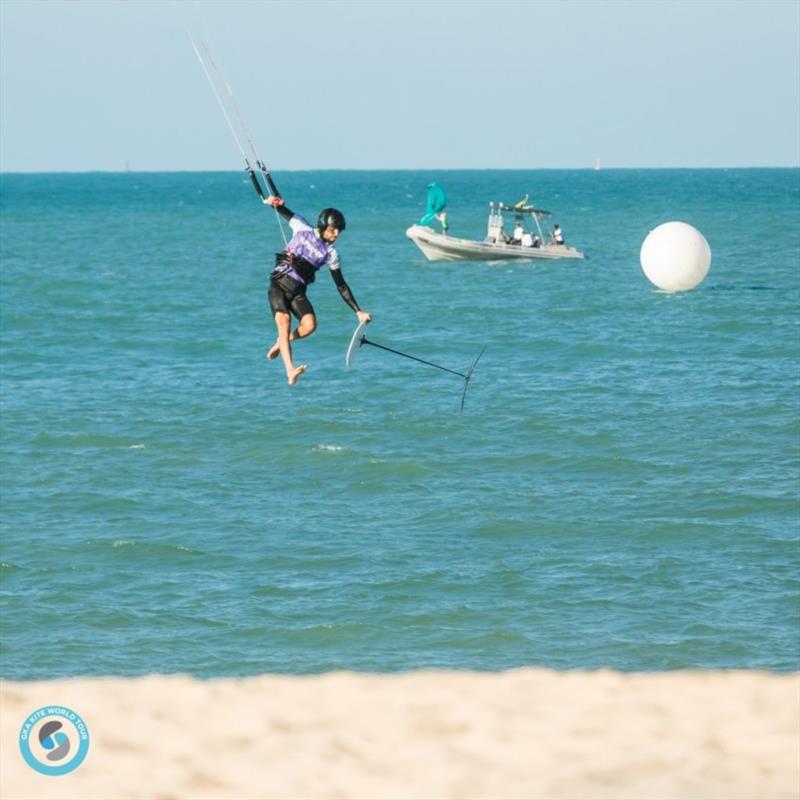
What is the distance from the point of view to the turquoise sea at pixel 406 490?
73.5 ft

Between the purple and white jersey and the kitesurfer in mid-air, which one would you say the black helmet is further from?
the purple and white jersey

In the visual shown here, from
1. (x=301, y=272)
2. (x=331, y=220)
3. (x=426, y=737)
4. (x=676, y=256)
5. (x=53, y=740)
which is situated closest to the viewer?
(x=53, y=740)

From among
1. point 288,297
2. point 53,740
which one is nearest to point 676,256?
point 288,297

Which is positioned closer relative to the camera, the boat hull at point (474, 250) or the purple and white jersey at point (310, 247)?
the purple and white jersey at point (310, 247)

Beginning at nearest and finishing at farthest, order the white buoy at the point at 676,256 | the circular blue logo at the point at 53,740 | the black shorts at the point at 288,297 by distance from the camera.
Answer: the circular blue logo at the point at 53,740, the black shorts at the point at 288,297, the white buoy at the point at 676,256

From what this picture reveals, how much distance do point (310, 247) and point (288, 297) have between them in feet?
1.58

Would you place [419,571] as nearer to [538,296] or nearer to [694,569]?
[694,569]

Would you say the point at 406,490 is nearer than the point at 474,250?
Yes

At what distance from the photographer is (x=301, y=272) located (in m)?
12.2

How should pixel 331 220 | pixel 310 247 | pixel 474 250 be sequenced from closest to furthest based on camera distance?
1. pixel 331 220
2. pixel 310 247
3. pixel 474 250

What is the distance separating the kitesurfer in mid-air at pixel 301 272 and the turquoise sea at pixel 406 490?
9745 millimetres

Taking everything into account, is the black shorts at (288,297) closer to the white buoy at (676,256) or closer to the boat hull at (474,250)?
the white buoy at (676,256)

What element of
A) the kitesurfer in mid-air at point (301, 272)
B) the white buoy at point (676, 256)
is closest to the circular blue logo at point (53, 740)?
the kitesurfer in mid-air at point (301, 272)

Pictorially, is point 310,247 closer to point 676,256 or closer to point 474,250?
point 676,256
